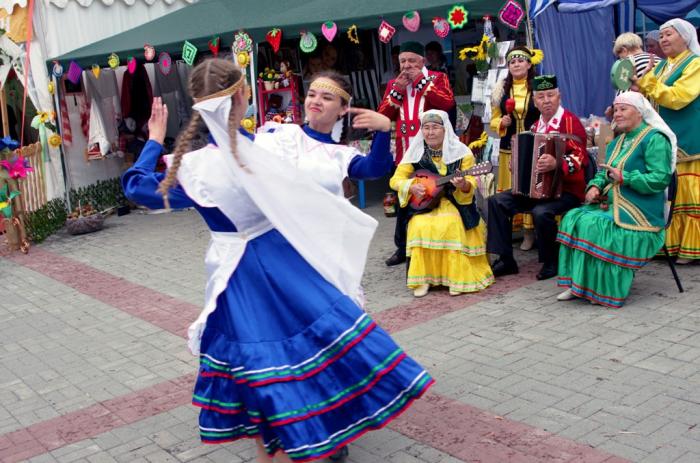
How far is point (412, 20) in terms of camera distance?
7.37 metres

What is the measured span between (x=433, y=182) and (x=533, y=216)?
0.87 m

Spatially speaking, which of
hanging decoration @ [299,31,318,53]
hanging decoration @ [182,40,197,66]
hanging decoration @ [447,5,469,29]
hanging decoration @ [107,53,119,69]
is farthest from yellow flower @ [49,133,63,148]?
hanging decoration @ [447,5,469,29]

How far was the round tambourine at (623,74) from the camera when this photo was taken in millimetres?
5910

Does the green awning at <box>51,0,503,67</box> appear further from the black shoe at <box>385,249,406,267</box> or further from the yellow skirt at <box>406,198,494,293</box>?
the black shoe at <box>385,249,406,267</box>

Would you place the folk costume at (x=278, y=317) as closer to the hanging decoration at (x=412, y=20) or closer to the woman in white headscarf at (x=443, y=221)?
the woman in white headscarf at (x=443, y=221)

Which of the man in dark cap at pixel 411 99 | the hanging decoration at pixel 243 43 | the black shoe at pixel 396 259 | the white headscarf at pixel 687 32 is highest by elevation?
the hanging decoration at pixel 243 43

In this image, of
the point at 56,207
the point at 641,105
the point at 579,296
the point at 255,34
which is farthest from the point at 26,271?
the point at 641,105

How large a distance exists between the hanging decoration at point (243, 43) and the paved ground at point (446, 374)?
2.76 metres

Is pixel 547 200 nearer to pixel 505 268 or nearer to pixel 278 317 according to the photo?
pixel 505 268

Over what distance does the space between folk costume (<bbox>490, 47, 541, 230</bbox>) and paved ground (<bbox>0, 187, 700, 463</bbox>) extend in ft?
2.70

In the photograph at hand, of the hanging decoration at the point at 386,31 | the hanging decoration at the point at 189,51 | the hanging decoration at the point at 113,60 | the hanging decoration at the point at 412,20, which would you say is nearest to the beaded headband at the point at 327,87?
the hanging decoration at the point at 412,20

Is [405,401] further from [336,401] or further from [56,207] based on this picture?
[56,207]

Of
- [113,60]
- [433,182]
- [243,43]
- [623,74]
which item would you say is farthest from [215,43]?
[623,74]

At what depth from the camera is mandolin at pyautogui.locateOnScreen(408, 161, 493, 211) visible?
5730 mm
